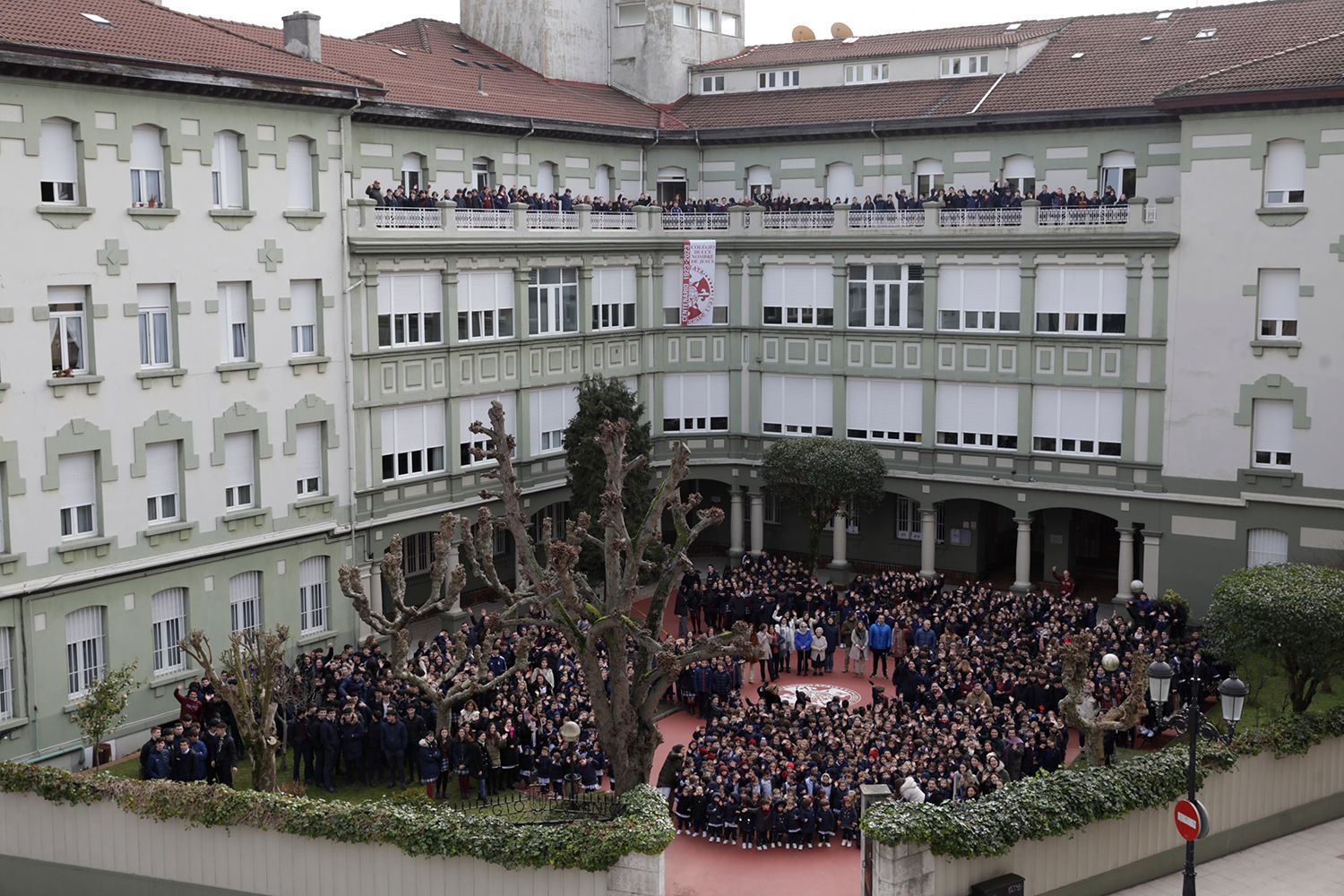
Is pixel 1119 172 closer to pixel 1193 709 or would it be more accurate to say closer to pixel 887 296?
pixel 887 296

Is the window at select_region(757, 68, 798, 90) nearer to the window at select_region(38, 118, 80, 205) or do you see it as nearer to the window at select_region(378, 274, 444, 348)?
the window at select_region(378, 274, 444, 348)

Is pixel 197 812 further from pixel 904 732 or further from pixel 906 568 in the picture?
pixel 906 568

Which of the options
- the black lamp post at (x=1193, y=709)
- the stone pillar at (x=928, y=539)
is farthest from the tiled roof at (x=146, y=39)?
the black lamp post at (x=1193, y=709)

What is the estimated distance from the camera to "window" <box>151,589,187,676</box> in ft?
115

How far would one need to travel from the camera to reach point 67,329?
108ft

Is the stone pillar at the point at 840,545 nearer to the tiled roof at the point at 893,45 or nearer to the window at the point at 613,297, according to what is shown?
the window at the point at 613,297

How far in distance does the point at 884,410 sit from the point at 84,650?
25.9 meters

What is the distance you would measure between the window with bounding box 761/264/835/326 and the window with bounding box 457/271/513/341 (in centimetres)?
979

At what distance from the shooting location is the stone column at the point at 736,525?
2002 inches

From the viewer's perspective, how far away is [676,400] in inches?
1991

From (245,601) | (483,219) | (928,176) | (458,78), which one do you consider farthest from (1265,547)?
(458,78)

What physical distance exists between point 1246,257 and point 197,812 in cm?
3172

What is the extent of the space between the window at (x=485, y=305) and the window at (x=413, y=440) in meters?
2.59

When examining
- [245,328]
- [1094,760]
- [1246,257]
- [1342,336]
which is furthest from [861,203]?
[1094,760]
